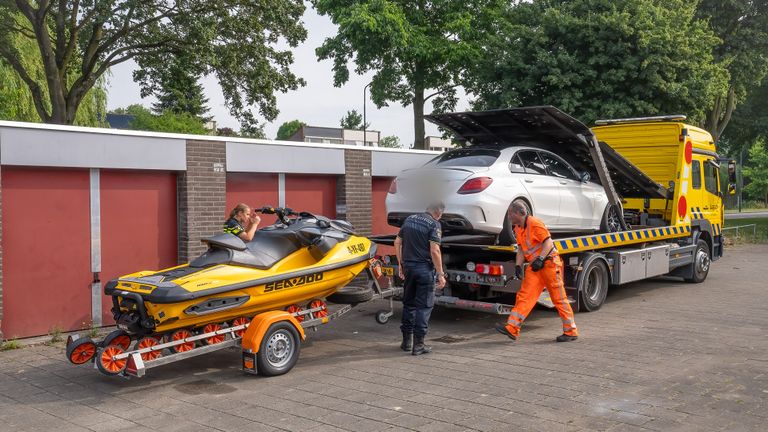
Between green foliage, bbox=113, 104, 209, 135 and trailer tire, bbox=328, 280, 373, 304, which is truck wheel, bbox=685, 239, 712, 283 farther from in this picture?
green foliage, bbox=113, 104, 209, 135

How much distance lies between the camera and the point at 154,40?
71.8 ft

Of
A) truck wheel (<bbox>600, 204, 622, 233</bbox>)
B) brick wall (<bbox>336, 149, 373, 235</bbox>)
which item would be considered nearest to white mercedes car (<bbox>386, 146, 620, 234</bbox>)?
truck wheel (<bbox>600, 204, 622, 233</bbox>)

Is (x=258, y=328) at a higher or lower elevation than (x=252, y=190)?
lower

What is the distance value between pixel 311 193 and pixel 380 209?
5.88 feet

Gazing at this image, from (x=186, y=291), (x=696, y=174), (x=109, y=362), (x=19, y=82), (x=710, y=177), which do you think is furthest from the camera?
(x=19, y=82)

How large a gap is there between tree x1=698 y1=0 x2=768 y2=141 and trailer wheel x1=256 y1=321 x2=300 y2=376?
21.1 meters

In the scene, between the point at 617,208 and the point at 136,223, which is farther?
the point at 617,208

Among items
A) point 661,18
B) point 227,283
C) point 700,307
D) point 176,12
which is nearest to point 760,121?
point 661,18

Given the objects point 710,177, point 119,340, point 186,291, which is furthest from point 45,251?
point 710,177

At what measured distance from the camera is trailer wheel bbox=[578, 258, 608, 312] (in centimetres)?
1001

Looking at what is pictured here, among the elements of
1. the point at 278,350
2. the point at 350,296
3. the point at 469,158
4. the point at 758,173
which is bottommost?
the point at 278,350

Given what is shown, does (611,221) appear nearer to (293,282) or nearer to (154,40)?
(293,282)

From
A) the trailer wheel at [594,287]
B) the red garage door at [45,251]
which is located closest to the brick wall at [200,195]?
the red garage door at [45,251]

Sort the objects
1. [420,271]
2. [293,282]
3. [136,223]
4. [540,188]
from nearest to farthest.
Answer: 1. [293,282]
2. [420,271]
3. [540,188]
4. [136,223]
